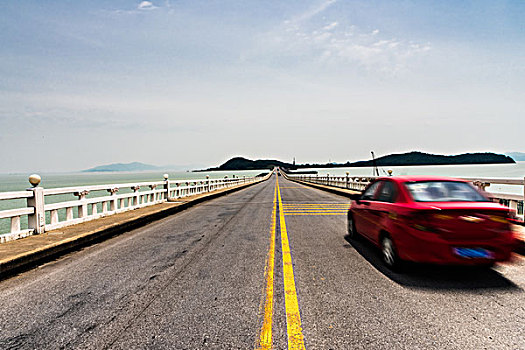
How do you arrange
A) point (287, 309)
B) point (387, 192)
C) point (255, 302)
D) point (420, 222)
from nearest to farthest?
point (287, 309)
point (255, 302)
point (420, 222)
point (387, 192)

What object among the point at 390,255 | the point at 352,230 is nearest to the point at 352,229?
the point at 352,230

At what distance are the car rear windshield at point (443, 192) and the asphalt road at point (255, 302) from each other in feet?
3.70

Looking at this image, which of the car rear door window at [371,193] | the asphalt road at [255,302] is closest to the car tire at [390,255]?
the asphalt road at [255,302]

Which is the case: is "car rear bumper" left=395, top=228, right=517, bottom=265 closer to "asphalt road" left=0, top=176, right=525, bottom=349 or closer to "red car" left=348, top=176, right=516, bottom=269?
"red car" left=348, top=176, right=516, bottom=269

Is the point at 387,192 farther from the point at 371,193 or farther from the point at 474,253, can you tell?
the point at 474,253

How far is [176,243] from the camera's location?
721cm

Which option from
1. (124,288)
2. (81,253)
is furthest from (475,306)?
(81,253)

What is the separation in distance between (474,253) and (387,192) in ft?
5.60

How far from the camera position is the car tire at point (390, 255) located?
196 inches

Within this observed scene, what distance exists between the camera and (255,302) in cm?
383

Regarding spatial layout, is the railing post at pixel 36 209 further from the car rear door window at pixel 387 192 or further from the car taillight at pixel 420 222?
the car taillight at pixel 420 222

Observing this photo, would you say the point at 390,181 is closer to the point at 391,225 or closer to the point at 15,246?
the point at 391,225

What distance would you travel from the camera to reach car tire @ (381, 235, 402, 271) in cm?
498

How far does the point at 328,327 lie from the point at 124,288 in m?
2.78
